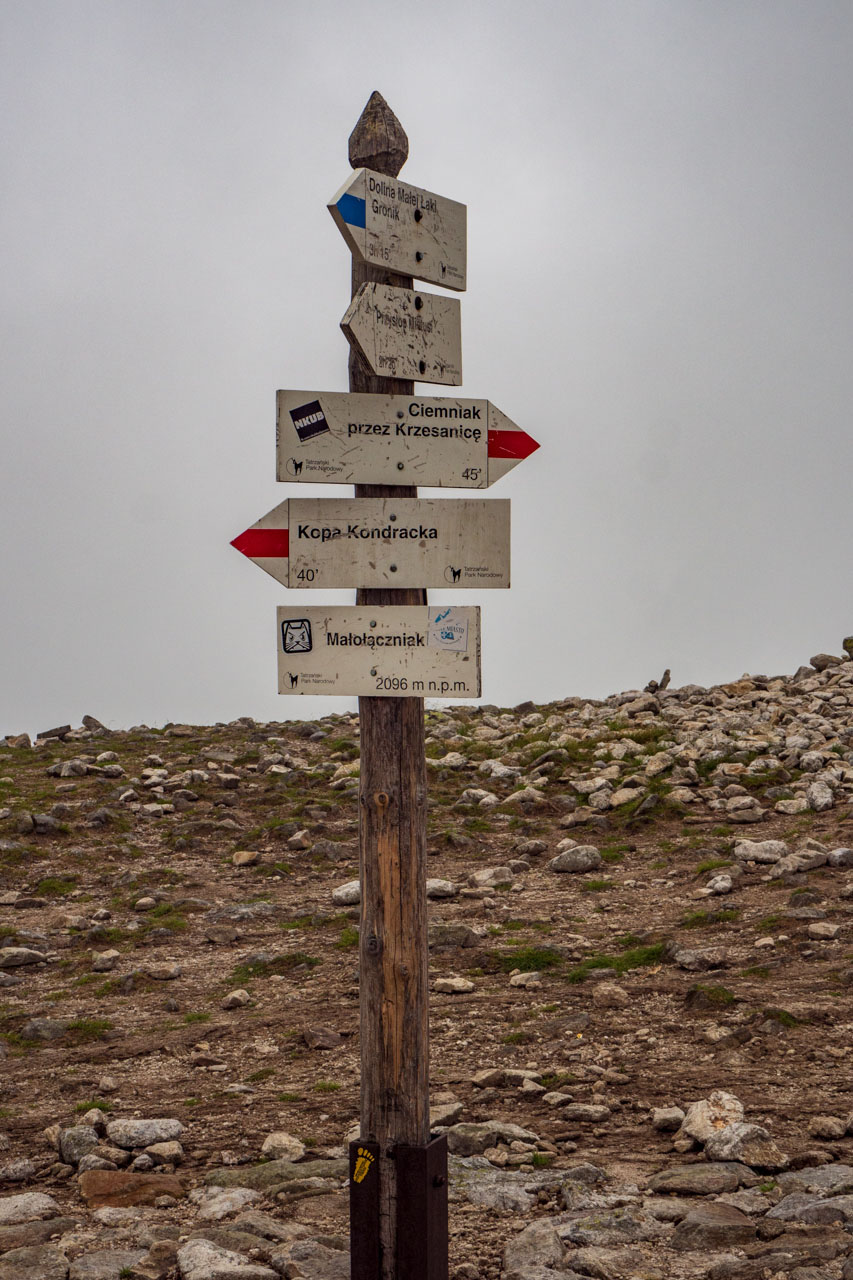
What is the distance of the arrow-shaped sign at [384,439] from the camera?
5816mm

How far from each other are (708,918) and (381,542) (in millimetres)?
7698

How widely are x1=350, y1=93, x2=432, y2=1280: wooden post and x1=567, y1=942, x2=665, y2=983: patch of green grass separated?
17.4ft

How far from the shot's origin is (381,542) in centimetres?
583

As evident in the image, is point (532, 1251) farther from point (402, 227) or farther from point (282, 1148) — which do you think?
point (402, 227)

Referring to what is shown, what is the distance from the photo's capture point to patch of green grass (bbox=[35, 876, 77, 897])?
15.1 meters

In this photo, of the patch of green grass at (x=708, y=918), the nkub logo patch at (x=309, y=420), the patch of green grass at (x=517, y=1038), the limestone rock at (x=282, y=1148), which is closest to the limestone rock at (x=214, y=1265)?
the limestone rock at (x=282, y=1148)

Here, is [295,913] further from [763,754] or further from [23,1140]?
[763,754]

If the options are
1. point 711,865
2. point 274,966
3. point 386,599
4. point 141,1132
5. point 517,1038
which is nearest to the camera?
point 386,599

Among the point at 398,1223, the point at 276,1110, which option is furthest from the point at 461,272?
the point at 276,1110

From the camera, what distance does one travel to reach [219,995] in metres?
11.4

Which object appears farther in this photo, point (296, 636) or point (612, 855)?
point (612, 855)

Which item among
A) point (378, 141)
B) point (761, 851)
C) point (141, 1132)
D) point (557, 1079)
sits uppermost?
point (378, 141)

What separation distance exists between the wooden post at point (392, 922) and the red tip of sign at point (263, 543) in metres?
0.45

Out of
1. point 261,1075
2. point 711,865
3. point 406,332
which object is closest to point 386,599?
point 406,332
